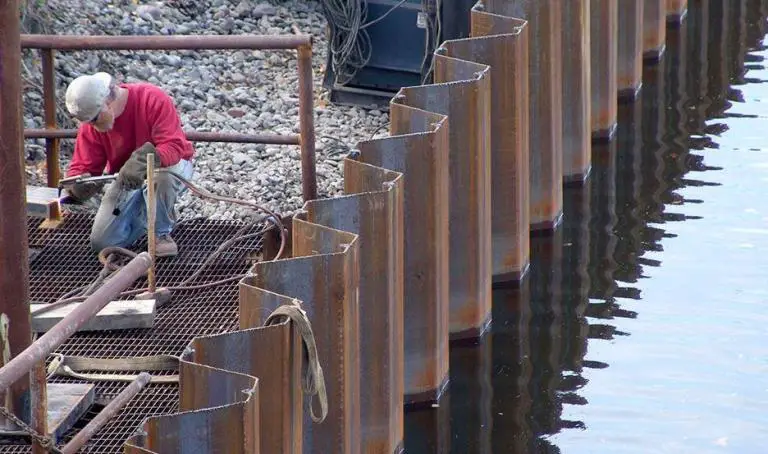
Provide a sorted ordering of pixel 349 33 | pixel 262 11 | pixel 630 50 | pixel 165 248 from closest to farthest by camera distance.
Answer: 1. pixel 165 248
2. pixel 630 50
3. pixel 349 33
4. pixel 262 11

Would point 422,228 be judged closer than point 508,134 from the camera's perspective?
Yes

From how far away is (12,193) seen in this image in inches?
258

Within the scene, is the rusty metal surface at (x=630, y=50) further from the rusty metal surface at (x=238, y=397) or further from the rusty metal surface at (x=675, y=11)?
the rusty metal surface at (x=238, y=397)

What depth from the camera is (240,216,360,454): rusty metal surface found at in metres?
6.81

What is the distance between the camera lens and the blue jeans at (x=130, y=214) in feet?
29.1

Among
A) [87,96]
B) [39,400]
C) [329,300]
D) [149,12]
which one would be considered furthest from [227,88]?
[39,400]

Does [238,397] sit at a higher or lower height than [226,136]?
lower

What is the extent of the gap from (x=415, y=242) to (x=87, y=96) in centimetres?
199

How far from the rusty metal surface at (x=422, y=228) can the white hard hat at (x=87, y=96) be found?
153 centimetres

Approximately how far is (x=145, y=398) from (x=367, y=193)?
4.69ft

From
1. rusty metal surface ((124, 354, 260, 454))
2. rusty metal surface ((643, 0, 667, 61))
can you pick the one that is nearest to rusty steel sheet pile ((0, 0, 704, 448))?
rusty metal surface ((124, 354, 260, 454))

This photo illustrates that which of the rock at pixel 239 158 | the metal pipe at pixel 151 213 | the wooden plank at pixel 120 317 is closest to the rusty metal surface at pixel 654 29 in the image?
the rock at pixel 239 158

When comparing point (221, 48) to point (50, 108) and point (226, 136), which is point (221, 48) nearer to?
point (226, 136)

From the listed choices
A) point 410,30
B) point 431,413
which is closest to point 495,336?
point 431,413
